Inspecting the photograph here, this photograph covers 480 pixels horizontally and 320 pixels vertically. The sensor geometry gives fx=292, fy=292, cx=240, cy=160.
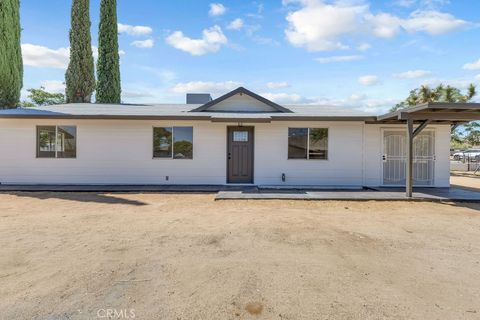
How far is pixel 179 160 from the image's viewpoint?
10453mm

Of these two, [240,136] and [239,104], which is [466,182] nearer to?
[240,136]

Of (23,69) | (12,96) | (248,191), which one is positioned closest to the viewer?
(248,191)

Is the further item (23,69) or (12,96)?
(23,69)

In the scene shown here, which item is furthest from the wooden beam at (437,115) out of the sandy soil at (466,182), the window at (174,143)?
the window at (174,143)

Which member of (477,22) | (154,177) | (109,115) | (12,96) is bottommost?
(154,177)

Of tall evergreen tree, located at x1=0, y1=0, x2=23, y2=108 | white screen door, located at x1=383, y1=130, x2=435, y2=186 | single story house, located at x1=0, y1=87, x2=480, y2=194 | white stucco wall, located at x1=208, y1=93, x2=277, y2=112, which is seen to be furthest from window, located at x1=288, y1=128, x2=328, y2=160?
tall evergreen tree, located at x1=0, y1=0, x2=23, y2=108

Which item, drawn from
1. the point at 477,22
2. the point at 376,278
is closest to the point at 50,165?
the point at 376,278

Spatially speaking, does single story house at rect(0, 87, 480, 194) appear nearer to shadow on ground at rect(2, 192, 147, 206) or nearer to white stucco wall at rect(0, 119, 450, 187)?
white stucco wall at rect(0, 119, 450, 187)

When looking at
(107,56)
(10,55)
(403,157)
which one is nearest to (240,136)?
(403,157)

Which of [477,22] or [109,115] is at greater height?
[477,22]

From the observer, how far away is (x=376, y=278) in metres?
3.32

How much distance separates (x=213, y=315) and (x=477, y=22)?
13.6m

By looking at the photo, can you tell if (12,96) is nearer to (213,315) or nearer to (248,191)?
(248,191)

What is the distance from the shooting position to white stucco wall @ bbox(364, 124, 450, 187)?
10516mm
